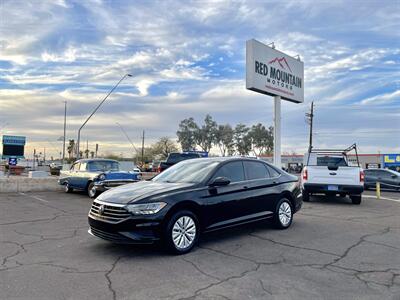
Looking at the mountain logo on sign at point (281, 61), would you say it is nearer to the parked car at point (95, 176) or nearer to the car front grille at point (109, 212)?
the parked car at point (95, 176)

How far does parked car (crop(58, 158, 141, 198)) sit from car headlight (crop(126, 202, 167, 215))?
26.3 feet

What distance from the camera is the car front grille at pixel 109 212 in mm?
5465

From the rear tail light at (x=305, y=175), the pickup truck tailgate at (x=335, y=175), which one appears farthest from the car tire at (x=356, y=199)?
the rear tail light at (x=305, y=175)

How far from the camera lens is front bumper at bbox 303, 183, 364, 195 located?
1229 centimetres

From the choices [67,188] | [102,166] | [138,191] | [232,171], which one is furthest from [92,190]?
[138,191]

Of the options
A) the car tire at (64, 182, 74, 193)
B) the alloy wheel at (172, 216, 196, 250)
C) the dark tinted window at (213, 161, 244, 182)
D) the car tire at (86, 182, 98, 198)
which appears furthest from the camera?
the car tire at (64, 182, 74, 193)

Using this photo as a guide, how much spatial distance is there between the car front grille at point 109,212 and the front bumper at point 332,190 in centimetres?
891

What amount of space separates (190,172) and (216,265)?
218cm

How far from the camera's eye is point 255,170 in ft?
24.7

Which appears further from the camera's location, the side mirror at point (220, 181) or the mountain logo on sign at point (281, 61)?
the mountain logo on sign at point (281, 61)

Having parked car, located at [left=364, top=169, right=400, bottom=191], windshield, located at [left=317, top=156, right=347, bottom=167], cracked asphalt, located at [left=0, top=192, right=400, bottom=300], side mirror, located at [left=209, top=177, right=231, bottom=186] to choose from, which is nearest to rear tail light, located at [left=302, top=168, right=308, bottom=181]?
windshield, located at [left=317, top=156, right=347, bottom=167]

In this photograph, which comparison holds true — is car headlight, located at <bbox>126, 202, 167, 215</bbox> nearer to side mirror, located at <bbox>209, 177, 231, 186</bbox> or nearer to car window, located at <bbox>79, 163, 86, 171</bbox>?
side mirror, located at <bbox>209, 177, 231, 186</bbox>

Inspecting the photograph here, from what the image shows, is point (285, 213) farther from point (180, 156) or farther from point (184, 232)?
point (180, 156)

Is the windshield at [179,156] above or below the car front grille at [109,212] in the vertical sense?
above
